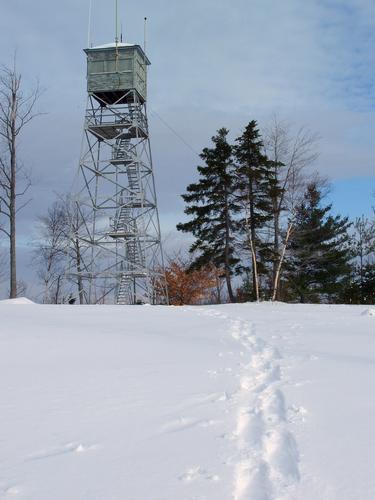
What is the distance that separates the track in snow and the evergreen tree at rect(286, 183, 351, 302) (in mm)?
23182

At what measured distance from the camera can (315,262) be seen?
29.4 meters

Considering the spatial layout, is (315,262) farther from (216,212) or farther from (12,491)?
(12,491)

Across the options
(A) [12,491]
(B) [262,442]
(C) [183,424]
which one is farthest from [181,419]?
(A) [12,491]

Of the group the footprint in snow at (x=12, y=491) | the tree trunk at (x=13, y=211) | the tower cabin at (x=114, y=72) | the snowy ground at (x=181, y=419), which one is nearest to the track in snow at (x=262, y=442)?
the snowy ground at (x=181, y=419)

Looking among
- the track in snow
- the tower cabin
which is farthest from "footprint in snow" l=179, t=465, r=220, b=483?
the tower cabin

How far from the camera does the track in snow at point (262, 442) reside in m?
2.79

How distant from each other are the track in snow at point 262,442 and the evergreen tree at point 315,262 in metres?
23.2

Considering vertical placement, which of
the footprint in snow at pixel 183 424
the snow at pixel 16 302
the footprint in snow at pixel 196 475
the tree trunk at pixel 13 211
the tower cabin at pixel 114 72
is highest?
the tower cabin at pixel 114 72

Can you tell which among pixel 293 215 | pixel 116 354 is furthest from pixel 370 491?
pixel 293 215

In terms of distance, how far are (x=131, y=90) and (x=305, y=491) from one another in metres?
21.0

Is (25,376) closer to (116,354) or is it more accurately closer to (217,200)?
(116,354)

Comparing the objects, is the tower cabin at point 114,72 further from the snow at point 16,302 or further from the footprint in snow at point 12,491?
the footprint in snow at point 12,491

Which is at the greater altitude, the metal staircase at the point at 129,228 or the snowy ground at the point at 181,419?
the metal staircase at the point at 129,228

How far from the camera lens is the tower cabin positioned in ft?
71.3
